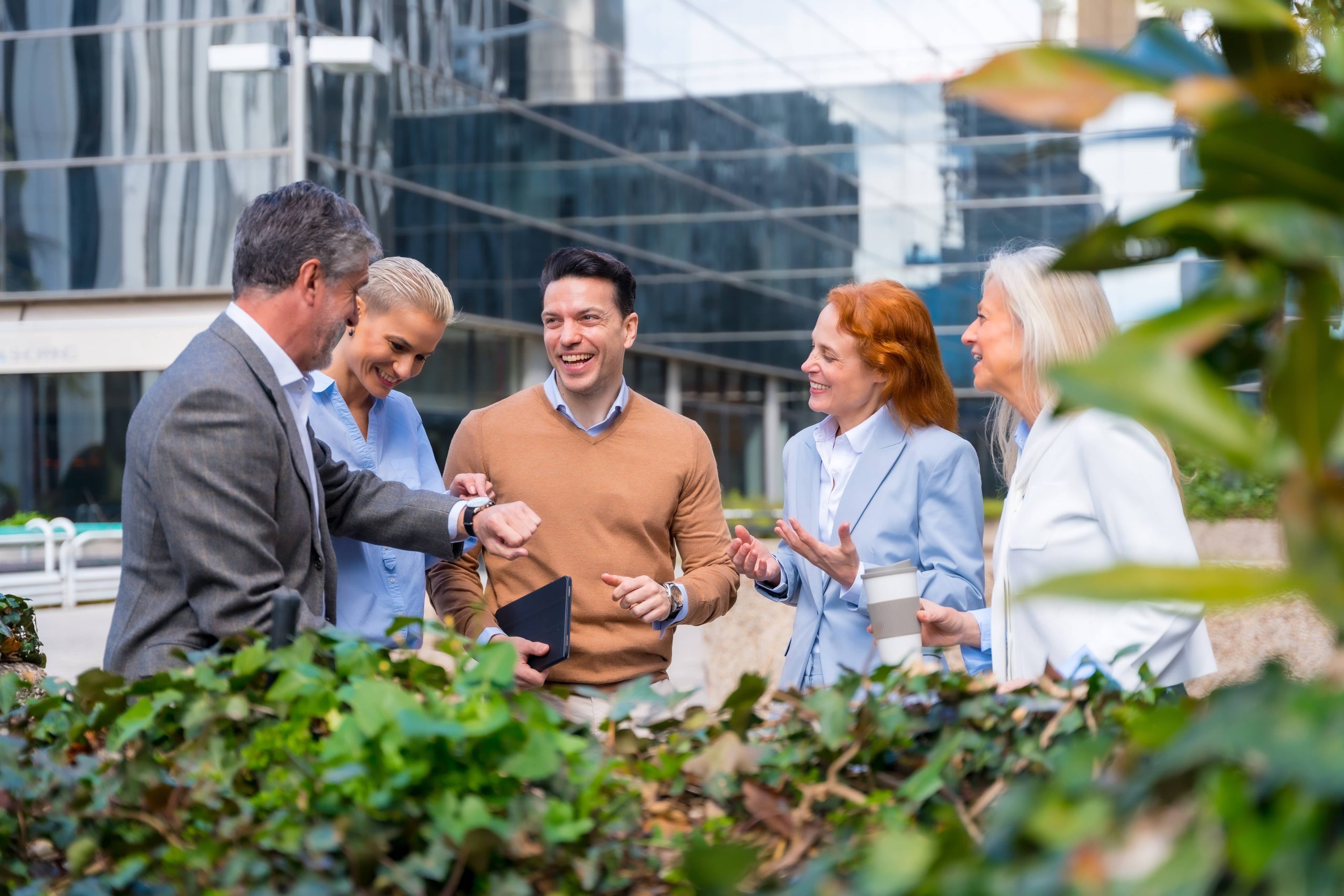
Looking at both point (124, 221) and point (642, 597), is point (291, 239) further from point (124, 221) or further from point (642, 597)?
point (124, 221)

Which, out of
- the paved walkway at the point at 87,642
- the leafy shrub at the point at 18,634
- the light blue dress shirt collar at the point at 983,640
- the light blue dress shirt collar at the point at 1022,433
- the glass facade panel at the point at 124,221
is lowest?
the paved walkway at the point at 87,642

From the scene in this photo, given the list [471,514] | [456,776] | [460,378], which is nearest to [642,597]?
[471,514]

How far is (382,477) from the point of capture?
12.1ft

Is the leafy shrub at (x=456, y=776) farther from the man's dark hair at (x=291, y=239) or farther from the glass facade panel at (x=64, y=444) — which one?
the glass facade panel at (x=64, y=444)

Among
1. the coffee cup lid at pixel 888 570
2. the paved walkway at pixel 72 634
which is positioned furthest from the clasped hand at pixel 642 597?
the paved walkway at pixel 72 634

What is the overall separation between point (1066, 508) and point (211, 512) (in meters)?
Result: 1.74

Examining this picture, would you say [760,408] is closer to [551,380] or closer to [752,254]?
[752,254]

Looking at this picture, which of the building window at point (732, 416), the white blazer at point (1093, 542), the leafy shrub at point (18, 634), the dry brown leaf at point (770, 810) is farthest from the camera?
the building window at point (732, 416)

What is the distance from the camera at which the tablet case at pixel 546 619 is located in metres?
3.00

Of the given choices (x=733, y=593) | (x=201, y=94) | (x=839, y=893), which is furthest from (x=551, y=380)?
(x=201, y=94)

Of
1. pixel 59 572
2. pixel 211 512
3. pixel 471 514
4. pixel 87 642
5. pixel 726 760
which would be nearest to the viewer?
pixel 726 760

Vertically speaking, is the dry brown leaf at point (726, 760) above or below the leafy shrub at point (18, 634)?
above

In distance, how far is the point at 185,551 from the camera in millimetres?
2223

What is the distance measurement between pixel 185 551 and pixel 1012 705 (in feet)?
4.66
